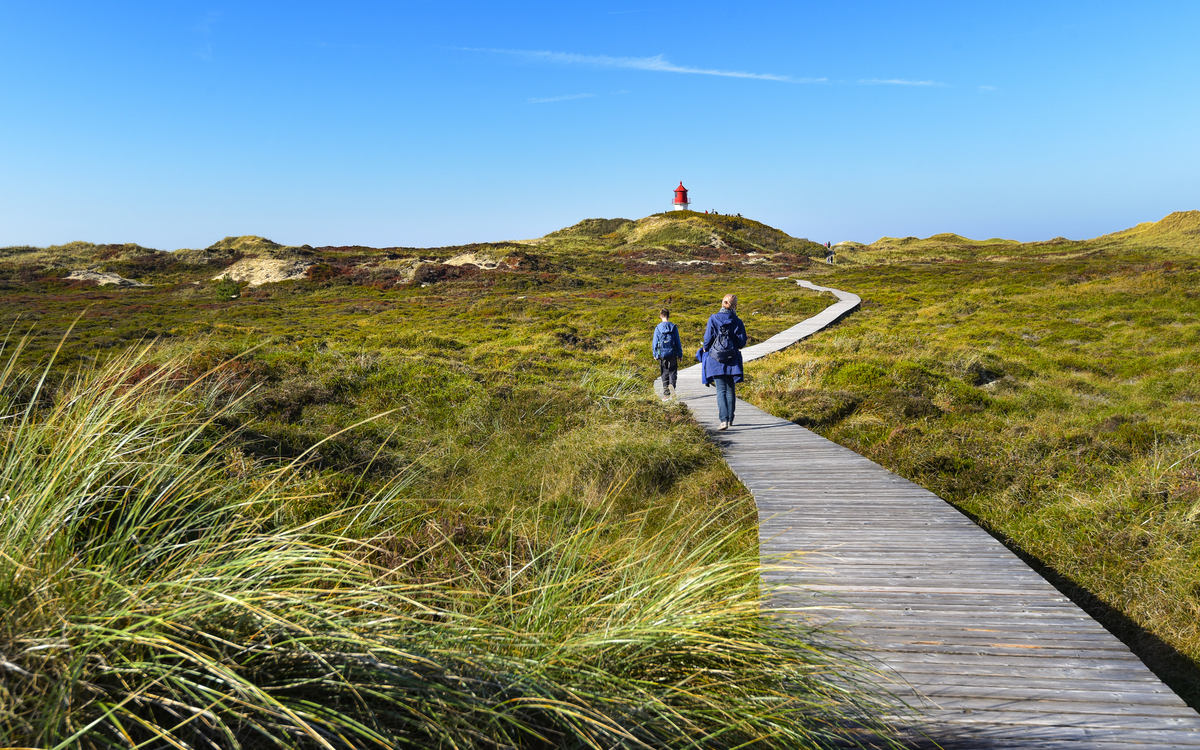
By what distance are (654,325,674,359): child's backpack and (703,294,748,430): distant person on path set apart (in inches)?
62.8

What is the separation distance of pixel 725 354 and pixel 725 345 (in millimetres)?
115

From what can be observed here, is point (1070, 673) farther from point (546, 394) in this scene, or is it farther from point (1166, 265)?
point (1166, 265)

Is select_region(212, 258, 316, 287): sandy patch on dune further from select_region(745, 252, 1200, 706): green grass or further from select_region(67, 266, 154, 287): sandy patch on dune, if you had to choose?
select_region(745, 252, 1200, 706): green grass

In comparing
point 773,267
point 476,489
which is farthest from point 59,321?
point 773,267

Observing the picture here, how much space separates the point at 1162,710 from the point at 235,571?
3.87m

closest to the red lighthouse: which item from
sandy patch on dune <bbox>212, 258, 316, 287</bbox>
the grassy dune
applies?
sandy patch on dune <bbox>212, 258, 316, 287</bbox>

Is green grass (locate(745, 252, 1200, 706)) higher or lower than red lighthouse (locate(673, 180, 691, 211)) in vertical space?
lower

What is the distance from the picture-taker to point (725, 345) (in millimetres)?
7930

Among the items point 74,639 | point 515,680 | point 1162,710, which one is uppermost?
point 74,639

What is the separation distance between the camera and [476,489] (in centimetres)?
656

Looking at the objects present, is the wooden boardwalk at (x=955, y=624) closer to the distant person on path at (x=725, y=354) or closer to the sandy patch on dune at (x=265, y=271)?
the distant person on path at (x=725, y=354)

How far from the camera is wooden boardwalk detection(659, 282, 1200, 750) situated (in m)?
2.70

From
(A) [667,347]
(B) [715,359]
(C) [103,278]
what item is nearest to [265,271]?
(C) [103,278]

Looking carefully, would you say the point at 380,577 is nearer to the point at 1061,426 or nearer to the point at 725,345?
the point at 725,345
